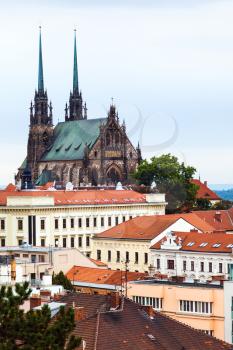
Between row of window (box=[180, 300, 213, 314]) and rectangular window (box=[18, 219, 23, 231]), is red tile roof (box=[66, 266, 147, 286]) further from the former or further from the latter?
rectangular window (box=[18, 219, 23, 231])

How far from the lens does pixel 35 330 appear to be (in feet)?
115

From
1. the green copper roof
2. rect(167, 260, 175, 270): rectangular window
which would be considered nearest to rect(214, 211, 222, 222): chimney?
rect(167, 260, 175, 270): rectangular window

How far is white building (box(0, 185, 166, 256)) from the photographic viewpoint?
116250mm

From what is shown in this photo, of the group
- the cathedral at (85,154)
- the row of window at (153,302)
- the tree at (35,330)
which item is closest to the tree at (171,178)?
the cathedral at (85,154)

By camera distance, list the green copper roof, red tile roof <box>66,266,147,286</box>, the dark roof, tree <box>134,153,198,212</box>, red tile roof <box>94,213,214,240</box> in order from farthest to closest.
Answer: the green copper roof < tree <box>134,153,198,212</box> < red tile roof <box>94,213,214,240</box> < red tile roof <box>66,266,147,286</box> < the dark roof

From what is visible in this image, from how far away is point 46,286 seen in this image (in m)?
56.3

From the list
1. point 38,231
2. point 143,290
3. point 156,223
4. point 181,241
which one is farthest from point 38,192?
point 143,290

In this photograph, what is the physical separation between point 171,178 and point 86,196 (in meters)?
39.4

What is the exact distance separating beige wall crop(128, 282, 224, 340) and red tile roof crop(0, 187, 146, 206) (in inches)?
2264

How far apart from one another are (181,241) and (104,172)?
79.5 m

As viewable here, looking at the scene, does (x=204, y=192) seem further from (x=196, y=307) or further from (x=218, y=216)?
(x=196, y=307)

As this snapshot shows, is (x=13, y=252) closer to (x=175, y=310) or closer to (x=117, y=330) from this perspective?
(x=175, y=310)

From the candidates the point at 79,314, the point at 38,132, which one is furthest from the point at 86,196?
the point at 79,314

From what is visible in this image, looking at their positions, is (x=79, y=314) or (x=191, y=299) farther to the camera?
(x=191, y=299)
